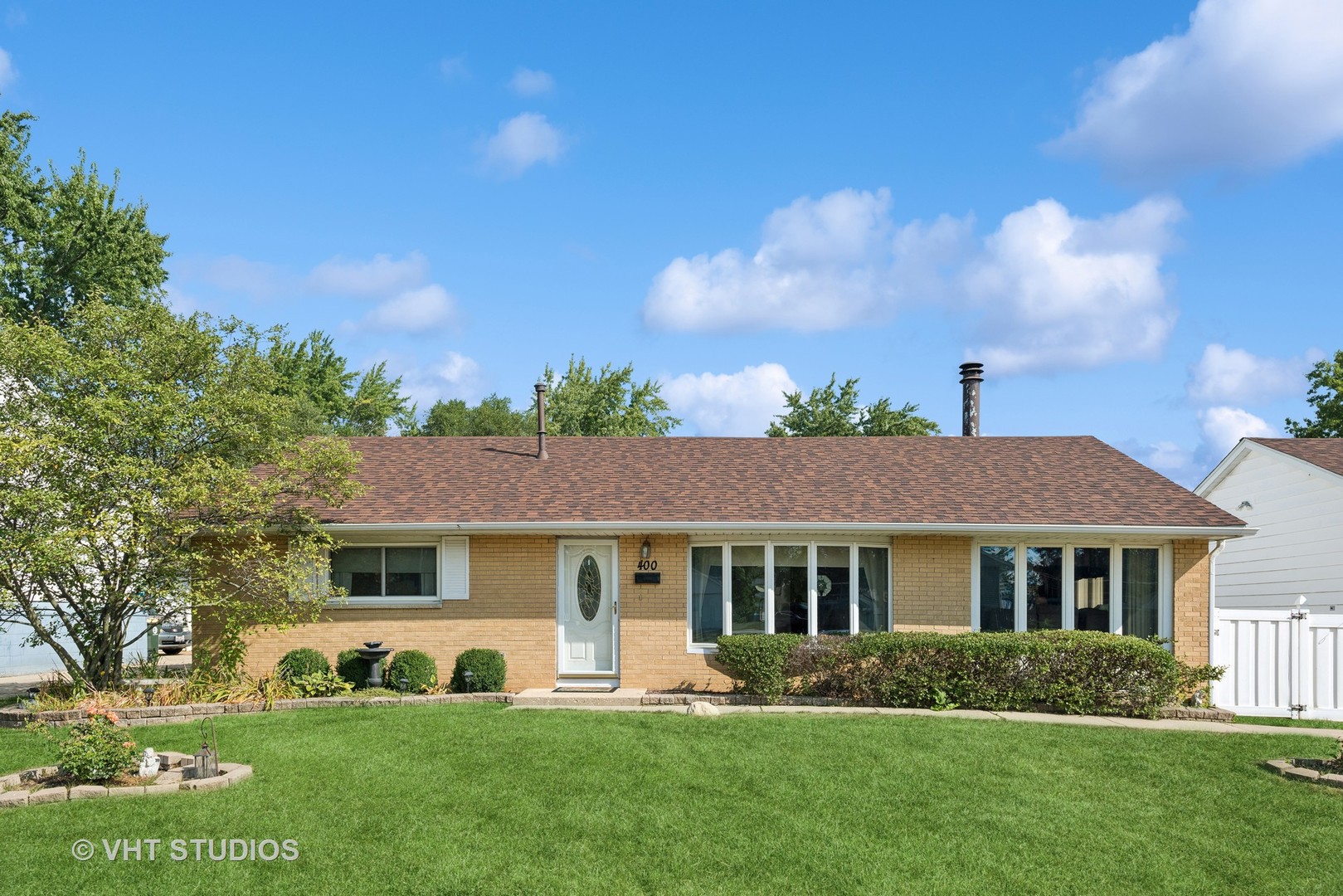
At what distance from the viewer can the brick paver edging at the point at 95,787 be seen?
870 centimetres

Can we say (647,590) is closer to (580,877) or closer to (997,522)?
(997,522)

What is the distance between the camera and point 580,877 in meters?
6.98

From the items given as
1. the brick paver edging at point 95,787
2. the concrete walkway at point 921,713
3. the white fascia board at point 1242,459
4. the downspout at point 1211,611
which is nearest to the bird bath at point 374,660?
the concrete walkway at point 921,713

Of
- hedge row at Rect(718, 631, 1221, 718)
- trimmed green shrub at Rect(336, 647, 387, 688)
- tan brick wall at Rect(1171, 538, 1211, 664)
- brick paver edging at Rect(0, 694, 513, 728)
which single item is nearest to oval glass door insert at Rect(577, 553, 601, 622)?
brick paver edging at Rect(0, 694, 513, 728)

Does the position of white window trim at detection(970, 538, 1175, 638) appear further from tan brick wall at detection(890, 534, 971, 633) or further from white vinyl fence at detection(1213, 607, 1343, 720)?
white vinyl fence at detection(1213, 607, 1343, 720)

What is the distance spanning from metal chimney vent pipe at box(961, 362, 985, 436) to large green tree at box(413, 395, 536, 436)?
34.6m

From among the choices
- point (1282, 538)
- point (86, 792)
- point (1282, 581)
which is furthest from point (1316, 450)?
point (86, 792)

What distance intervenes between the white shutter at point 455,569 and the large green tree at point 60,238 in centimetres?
2126

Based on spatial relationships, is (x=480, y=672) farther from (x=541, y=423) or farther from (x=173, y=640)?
(x=173, y=640)

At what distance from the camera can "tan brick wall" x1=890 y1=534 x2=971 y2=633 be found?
1520 centimetres

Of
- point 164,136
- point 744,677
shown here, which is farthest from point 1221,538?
point 164,136

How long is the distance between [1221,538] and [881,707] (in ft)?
20.1

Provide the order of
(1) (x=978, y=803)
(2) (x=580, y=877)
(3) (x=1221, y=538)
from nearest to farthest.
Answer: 1. (2) (x=580, y=877)
2. (1) (x=978, y=803)
3. (3) (x=1221, y=538)

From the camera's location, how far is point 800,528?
14.9 m
